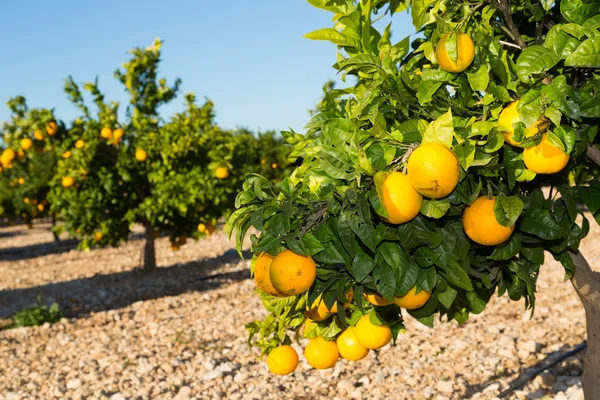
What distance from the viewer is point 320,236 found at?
1.45m

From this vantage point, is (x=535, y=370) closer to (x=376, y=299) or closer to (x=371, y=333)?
(x=371, y=333)

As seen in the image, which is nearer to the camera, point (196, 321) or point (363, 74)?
point (363, 74)

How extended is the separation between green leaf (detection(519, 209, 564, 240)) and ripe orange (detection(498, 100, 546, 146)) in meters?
0.33

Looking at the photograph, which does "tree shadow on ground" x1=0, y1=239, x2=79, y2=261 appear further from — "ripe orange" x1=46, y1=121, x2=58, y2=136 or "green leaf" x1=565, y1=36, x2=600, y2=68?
"green leaf" x1=565, y1=36, x2=600, y2=68

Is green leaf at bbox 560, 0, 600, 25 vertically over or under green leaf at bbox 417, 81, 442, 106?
over

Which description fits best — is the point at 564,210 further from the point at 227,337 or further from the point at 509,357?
the point at 227,337

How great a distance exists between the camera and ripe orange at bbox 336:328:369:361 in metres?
1.98

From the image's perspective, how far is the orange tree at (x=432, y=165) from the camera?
1.37 metres

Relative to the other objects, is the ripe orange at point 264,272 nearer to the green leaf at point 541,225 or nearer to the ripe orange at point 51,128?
the green leaf at point 541,225

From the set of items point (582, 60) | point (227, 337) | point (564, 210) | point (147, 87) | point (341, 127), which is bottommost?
point (227, 337)

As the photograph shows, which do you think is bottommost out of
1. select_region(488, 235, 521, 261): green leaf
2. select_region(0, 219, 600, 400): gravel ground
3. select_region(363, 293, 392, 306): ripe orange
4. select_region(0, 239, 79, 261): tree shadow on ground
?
select_region(0, 219, 600, 400): gravel ground

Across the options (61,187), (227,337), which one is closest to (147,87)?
(61,187)

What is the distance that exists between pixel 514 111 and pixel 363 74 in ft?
1.57

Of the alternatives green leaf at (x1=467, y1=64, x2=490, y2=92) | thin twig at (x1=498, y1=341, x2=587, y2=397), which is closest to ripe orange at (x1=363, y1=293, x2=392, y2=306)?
green leaf at (x1=467, y1=64, x2=490, y2=92)
